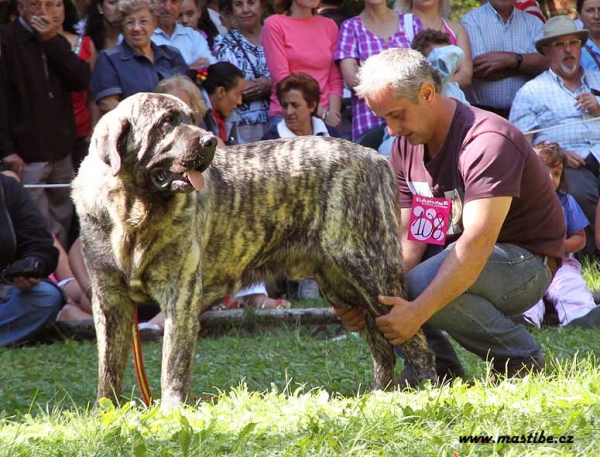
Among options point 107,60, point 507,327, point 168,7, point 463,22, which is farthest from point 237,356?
point 463,22

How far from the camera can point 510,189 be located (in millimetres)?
5129

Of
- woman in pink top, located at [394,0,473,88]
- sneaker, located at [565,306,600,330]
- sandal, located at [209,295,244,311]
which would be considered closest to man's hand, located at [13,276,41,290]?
sandal, located at [209,295,244,311]

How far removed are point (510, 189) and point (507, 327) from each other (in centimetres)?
78

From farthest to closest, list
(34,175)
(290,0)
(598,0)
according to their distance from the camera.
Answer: (598,0) < (290,0) < (34,175)

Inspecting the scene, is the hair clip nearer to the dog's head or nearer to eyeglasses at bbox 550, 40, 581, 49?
eyeglasses at bbox 550, 40, 581, 49

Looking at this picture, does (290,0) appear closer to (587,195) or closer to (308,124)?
(308,124)

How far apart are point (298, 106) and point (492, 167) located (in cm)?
423

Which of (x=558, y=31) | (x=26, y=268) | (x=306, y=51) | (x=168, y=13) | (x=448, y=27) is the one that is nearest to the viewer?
(x=26, y=268)

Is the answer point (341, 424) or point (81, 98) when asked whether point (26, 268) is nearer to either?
point (81, 98)

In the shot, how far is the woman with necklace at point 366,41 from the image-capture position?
9.69 metres

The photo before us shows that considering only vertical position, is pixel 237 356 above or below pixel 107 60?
below

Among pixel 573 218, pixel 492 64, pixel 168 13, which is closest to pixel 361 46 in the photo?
pixel 492 64

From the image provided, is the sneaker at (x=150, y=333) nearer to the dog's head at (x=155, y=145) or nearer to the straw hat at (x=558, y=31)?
the dog's head at (x=155, y=145)

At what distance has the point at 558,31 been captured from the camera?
10055mm
